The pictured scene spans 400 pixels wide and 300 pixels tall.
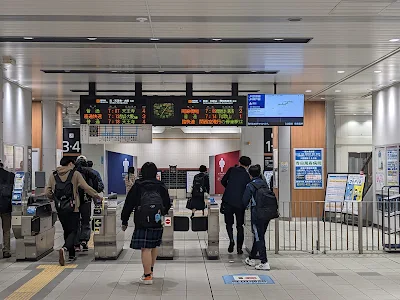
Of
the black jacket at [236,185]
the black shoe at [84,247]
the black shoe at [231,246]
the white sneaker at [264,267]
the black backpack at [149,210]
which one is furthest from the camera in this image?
the black shoe at [84,247]

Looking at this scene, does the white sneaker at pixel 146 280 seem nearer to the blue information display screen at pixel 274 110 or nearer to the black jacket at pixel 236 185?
the black jacket at pixel 236 185

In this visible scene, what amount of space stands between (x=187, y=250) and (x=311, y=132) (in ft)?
23.6

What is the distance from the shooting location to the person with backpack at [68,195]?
859 cm

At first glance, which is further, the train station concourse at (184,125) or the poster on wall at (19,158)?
the poster on wall at (19,158)

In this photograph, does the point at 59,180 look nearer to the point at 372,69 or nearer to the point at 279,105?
the point at 279,105

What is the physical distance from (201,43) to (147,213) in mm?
2953

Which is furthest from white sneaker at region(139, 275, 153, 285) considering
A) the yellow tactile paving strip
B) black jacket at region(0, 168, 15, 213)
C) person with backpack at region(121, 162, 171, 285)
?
black jacket at region(0, 168, 15, 213)

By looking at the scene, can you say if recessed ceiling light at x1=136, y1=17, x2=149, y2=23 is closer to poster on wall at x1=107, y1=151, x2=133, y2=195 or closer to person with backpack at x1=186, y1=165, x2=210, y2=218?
person with backpack at x1=186, y1=165, x2=210, y2=218

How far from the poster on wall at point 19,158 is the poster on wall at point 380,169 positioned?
8515 millimetres

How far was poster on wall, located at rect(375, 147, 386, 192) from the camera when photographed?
1338 cm

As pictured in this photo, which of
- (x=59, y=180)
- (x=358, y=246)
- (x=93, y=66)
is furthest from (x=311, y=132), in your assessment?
(x=59, y=180)

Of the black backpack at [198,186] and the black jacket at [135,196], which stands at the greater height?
the black jacket at [135,196]

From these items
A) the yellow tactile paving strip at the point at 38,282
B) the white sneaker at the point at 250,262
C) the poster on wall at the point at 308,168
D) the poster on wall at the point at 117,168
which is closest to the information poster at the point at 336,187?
the poster on wall at the point at 308,168

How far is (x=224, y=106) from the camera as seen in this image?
10.9 metres
